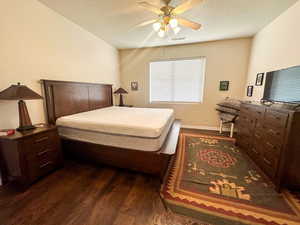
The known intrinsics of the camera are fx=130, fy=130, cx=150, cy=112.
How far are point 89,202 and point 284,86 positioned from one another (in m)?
3.14

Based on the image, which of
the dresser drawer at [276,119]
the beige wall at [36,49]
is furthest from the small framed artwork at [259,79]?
the beige wall at [36,49]

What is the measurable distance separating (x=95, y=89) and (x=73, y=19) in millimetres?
1541

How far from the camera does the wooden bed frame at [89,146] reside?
5.99 ft

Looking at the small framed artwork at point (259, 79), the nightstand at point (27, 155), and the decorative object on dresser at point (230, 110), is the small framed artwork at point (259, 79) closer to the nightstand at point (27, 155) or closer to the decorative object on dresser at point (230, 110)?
the decorative object on dresser at point (230, 110)

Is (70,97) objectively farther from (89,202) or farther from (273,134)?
(273,134)

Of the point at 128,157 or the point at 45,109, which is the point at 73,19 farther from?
the point at 128,157

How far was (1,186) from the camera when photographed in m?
1.75

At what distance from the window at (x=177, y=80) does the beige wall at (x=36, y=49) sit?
2191mm

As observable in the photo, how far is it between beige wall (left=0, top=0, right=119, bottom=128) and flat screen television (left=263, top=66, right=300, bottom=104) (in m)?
3.86

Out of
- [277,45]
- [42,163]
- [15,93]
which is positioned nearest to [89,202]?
[42,163]

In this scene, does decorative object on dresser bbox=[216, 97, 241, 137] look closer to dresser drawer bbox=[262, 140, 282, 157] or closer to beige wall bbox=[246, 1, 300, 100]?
beige wall bbox=[246, 1, 300, 100]

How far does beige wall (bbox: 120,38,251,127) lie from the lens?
3.72 meters

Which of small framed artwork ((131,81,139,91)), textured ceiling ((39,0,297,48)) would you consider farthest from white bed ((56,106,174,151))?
small framed artwork ((131,81,139,91))

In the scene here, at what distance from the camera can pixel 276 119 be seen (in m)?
1.70
